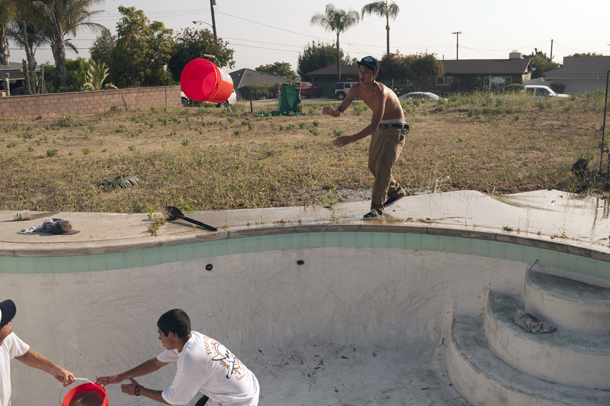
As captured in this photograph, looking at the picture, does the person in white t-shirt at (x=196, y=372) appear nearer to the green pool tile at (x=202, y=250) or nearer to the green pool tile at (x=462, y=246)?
the green pool tile at (x=202, y=250)

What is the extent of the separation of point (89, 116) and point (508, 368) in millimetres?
19267

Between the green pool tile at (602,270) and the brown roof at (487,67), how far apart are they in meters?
46.1

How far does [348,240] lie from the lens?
505 centimetres

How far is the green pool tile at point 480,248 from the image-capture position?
469cm

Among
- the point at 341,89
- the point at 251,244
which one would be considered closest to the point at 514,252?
the point at 251,244

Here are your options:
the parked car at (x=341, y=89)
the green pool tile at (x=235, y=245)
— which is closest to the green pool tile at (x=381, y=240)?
the green pool tile at (x=235, y=245)

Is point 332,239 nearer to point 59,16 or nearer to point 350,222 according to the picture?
point 350,222

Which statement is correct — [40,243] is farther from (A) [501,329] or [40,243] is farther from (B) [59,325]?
(A) [501,329]

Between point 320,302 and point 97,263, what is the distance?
226 cm

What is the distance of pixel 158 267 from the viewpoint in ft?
15.5

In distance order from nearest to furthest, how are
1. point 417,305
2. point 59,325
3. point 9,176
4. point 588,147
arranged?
point 59,325
point 417,305
point 9,176
point 588,147

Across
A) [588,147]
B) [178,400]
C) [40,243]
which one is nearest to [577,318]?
[178,400]

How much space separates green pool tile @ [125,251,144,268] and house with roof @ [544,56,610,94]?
45127 millimetres

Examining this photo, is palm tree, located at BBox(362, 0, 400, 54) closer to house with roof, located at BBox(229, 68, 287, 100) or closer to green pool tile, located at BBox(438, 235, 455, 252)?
house with roof, located at BBox(229, 68, 287, 100)
